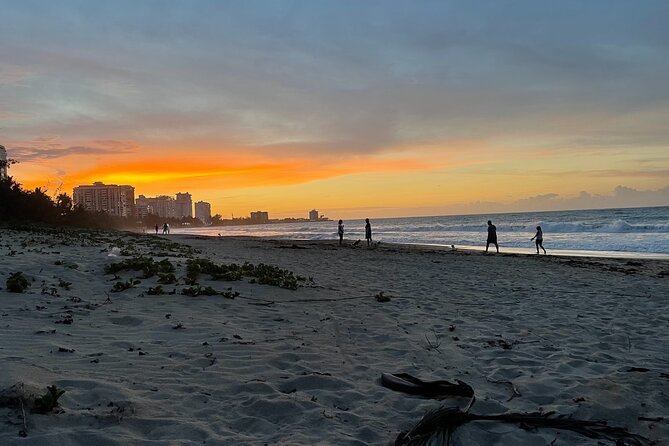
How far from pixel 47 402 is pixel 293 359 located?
2.46 metres

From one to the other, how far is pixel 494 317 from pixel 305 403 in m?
4.92

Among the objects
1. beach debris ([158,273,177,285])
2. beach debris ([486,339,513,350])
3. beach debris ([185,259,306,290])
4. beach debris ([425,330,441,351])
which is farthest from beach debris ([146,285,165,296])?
beach debris ([486,339,513,350])

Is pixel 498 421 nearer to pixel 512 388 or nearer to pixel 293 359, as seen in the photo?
pixel 512 388

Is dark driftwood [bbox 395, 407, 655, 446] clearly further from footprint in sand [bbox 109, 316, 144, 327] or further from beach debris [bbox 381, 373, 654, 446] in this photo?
footprint in sand [bbox 109, 316, 144, 327]

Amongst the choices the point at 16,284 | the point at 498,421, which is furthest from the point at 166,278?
the point at 498,421

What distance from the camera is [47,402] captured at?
125 inches

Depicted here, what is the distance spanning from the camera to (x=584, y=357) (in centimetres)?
542

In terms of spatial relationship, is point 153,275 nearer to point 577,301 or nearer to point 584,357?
point 584,357

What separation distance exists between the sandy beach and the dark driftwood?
0.27ft

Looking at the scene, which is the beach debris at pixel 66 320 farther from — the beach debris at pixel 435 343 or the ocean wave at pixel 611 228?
the ocean wave at pixel 611 228

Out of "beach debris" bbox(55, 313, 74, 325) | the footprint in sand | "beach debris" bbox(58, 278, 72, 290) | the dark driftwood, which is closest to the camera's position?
the dark driftwood

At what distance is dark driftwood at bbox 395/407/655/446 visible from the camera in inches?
131

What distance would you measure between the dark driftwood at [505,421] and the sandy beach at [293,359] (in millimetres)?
82

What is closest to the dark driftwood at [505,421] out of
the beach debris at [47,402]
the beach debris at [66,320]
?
the beach debris at [47,402]
